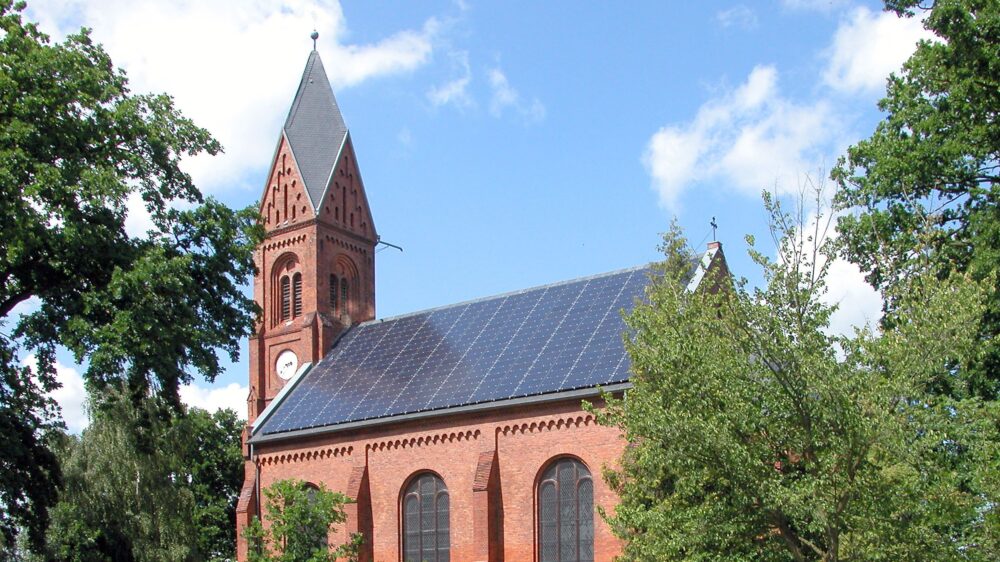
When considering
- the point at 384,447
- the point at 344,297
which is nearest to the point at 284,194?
the point at 344,297

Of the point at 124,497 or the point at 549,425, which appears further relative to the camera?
the point at 124,497

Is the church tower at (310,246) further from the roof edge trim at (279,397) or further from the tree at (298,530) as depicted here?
the tree at (298,530)

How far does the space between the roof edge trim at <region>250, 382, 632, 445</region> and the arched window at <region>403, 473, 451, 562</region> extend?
2133mm

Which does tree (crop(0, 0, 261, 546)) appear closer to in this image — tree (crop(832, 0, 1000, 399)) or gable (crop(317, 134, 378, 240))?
tree (crop(832, 0, 1000, 399))

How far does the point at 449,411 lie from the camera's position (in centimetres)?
3556

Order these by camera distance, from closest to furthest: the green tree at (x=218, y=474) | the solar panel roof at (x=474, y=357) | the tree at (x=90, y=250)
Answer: the tree at (x=90, y=250)
the solar panel roof at (x=474, y=357)
the green tree at (x=218, y=474)

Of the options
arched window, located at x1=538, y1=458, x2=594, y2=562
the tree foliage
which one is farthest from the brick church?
the tree foliage

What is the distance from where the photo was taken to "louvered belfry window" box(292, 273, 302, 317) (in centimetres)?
4703

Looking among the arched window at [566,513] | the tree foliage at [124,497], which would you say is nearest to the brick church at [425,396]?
the arched window at [566,513]

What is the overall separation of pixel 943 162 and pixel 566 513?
576 inches

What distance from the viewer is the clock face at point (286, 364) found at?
1797 inches

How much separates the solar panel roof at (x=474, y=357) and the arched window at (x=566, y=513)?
2.56 meters

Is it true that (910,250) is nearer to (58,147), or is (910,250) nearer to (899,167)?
(899,167)

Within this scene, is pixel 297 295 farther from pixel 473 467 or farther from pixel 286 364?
pixel 473 467
